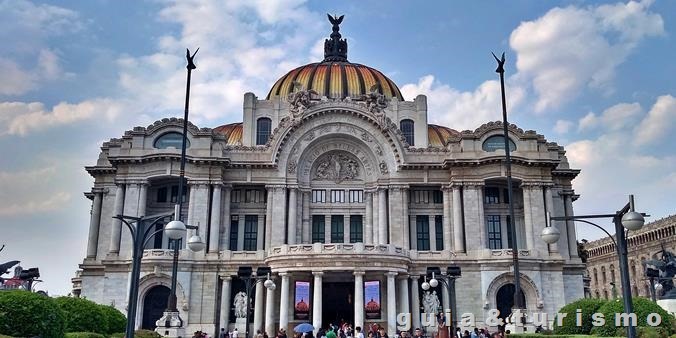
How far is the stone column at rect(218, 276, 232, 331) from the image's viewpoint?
52.1m

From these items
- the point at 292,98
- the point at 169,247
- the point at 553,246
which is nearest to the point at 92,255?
the point at 169,247

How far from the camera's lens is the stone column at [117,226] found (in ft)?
176

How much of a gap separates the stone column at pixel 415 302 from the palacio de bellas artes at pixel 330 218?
0.12m

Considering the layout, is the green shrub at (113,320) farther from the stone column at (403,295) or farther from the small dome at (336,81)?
the small dome at (336,81)

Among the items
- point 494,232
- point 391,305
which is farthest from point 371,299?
point 494,232

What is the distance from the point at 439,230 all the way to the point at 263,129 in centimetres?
2135

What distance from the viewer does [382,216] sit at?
5534cm

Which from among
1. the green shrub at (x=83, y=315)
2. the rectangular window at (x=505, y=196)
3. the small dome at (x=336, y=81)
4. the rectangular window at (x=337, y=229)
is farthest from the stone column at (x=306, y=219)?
the green shrub at (x=83, y=315)

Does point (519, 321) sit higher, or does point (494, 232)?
point (494, 232)

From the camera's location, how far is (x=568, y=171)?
61.3m

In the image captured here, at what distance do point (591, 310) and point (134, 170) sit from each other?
40.2 meters

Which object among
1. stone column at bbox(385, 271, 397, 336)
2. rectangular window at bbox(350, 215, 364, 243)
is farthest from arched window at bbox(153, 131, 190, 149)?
stone column at bbox(385, 271, 397, 336)

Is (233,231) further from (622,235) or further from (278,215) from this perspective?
(622,235)

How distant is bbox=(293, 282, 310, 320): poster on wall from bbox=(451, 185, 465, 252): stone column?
14.5 m
